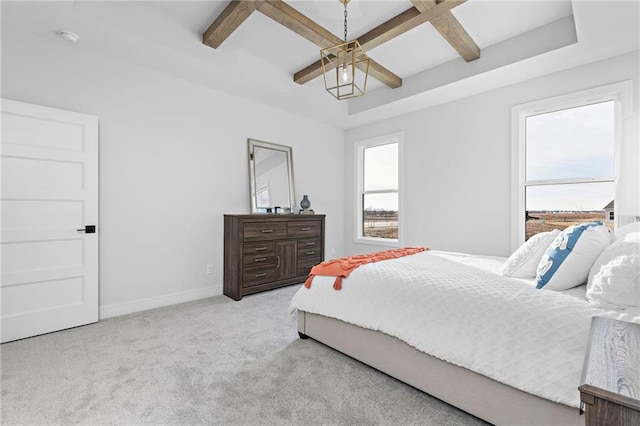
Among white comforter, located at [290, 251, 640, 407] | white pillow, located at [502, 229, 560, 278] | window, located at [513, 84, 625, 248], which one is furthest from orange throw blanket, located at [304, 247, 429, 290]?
window, located at [513, 84, 625, 248]

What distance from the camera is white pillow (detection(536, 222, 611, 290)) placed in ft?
5.48

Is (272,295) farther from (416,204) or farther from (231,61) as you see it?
(231,61)

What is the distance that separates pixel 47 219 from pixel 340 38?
3216 millimetres

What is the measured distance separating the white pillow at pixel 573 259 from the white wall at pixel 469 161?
2.02m

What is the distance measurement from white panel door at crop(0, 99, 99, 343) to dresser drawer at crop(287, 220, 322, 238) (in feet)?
7.12

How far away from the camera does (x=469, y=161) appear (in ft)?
13.0

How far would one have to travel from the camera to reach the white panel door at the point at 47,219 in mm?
2533

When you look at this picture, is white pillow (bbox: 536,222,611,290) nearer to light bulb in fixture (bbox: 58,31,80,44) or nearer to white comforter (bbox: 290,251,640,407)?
white comforter (bbox: 290,251,640,407)

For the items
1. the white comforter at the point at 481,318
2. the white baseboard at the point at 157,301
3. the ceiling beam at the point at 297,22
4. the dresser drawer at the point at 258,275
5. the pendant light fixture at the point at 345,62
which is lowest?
the white baseboard at the point at 157,301

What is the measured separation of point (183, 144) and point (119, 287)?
67.1 inches

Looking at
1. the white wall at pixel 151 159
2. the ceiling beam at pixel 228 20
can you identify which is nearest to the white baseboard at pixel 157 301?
the white wall at pixel 151 159

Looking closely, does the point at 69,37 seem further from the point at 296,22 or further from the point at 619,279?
the point at 619,279

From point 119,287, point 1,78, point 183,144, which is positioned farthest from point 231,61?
point 119,287

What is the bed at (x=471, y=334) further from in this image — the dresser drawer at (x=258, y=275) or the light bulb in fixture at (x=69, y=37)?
the light bulb in fixture at (x=69, y=37)
